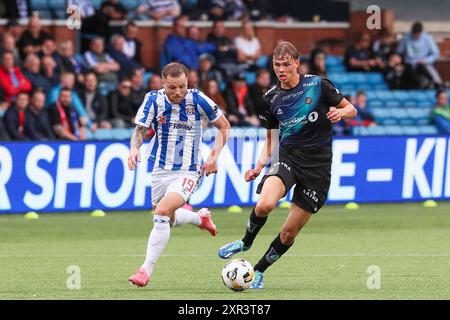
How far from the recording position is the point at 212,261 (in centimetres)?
1261

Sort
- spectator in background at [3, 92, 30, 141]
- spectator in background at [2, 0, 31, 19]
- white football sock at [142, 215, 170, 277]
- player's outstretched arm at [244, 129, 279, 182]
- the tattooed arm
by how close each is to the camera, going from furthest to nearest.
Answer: spectator in background at [2, 0, 31, 19] → spectator in background at [3, 92, 30, 141] → player's outstretched arm at [244, 129, 279, 182] → the tattooed arm → white football sock at [142, 215, 170, 277]

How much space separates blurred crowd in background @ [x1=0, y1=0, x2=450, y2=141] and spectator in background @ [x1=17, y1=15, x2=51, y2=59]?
16 millimetres

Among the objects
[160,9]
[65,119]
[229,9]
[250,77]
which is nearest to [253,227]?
[65,119]

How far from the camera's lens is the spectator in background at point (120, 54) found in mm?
21047

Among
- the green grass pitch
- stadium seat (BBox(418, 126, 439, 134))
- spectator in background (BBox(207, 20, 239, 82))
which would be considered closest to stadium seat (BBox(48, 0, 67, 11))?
spectator in background (BBox(207, 20, 239, 82))

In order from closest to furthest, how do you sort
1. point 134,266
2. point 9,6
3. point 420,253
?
1. point 134,266
2. point 420,253
3. point 9,6

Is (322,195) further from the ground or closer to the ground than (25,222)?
further from the ground

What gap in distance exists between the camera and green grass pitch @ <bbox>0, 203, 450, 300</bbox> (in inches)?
394

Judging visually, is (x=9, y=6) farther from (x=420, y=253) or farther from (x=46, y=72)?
(x=420, y=253)

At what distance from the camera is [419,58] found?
24.2 m

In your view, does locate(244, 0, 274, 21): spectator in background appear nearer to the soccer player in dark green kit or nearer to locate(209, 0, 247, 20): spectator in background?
locate(209, 0, 247, 20): spectator in background

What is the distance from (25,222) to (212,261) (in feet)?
16.5
